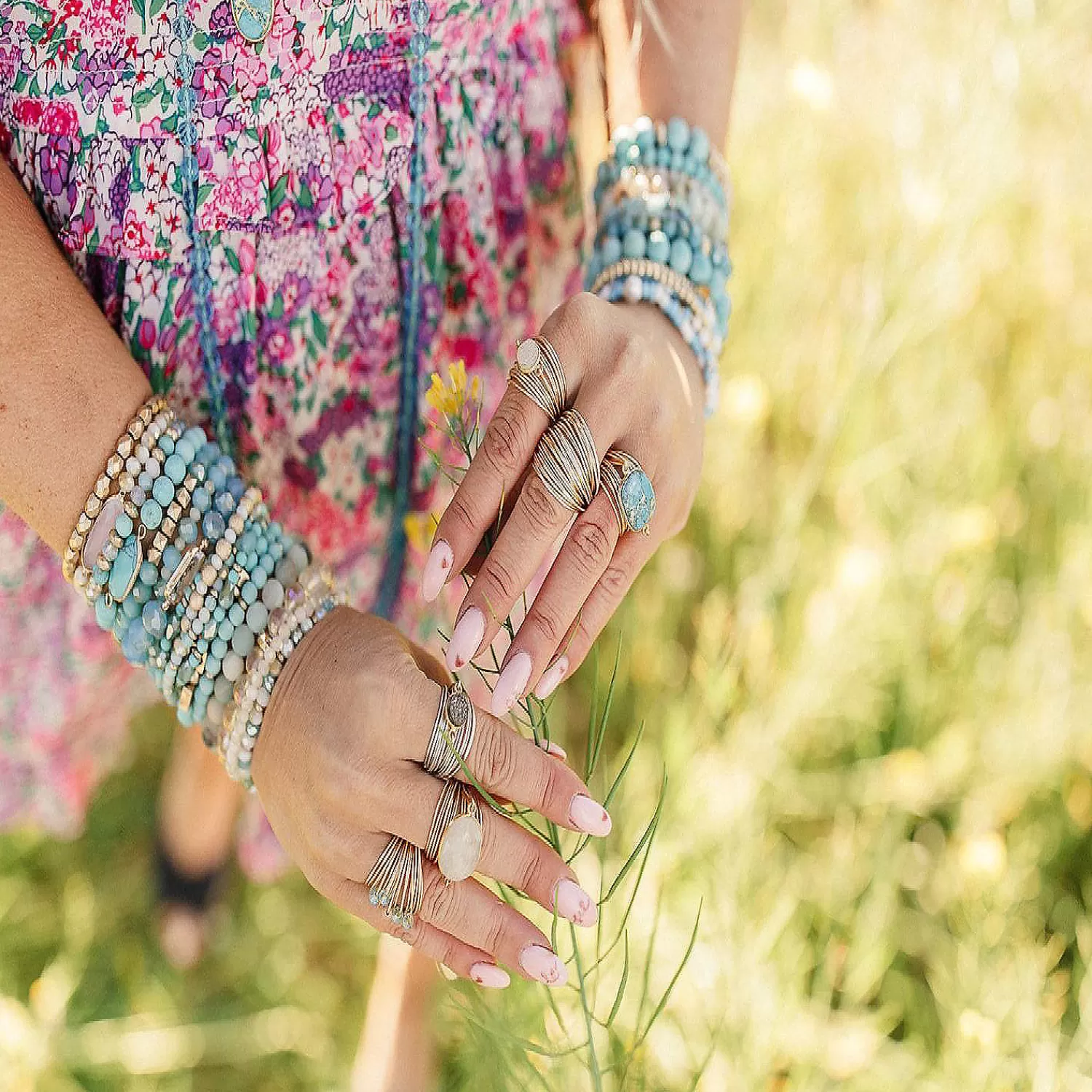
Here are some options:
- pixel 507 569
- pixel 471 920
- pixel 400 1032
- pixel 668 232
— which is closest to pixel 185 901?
pixel 400 1032

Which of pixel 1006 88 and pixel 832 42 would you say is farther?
pixel 832 42

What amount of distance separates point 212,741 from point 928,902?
3.08 ft

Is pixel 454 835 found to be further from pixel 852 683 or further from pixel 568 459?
pixel 852 683

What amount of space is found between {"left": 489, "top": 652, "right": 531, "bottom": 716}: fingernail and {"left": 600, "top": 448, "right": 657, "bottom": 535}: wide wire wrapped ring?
0.36 ft

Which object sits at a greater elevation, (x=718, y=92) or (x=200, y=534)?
(x=718, y=92)

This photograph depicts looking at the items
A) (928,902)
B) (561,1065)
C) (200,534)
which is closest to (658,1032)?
(561,1065)

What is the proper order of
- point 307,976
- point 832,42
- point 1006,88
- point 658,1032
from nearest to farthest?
point 658,1032
point 1006,88
point 307,976
point 832,42

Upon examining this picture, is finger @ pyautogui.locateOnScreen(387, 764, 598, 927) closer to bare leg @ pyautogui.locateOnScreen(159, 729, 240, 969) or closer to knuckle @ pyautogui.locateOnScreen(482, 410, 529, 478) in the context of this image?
knuckle @ pyautogui.locateOnScreen(482, 410, 529, 478)

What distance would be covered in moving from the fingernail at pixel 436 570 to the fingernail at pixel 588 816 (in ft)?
0.52

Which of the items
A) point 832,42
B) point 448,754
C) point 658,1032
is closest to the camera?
point 448,754

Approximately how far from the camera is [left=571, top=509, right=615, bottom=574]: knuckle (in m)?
0.62

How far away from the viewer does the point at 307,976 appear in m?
1.32

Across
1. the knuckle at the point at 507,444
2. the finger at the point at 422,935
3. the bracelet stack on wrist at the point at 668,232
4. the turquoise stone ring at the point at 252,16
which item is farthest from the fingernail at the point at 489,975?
the turquoise stone ring at the point at 252,16

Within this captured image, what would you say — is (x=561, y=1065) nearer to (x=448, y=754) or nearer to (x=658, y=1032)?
(x=658, y=1032)
